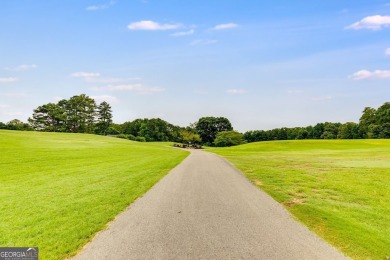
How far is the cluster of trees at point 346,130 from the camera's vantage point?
10350cm

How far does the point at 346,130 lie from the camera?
118500 mm

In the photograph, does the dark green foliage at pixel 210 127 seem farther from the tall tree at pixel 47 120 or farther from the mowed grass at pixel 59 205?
the mowed grass at pixel 59 205

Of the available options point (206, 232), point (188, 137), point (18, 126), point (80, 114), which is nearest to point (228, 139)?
point (188, 137)

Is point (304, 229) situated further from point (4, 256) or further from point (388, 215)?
point (4, 256)

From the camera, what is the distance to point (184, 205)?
1068cm

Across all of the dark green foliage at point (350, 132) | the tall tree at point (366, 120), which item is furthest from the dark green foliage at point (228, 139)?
the tall tree at point (366, 120)

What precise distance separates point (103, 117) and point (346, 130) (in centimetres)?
10245

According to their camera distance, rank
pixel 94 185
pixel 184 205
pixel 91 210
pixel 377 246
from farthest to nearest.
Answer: pixel 94 185 < pixel 184 205 < pixel 91 210 < pixel 377 246

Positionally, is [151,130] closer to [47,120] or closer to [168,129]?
[168,129]

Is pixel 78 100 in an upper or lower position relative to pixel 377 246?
upper

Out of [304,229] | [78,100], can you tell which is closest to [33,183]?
[304,229]

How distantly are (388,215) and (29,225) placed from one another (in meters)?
11.8

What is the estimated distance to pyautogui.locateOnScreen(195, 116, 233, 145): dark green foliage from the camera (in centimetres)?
14512

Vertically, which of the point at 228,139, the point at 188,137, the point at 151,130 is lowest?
the point at 228,139
